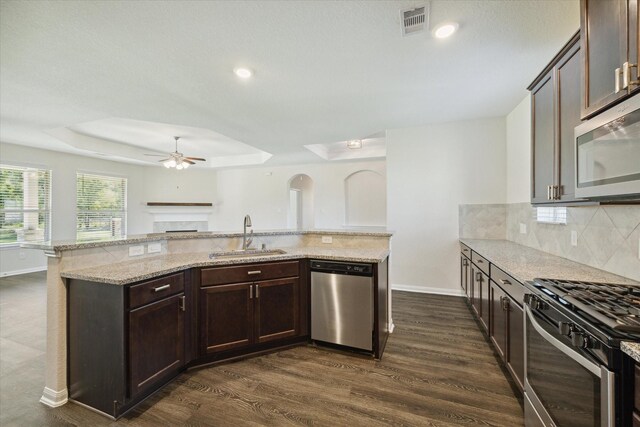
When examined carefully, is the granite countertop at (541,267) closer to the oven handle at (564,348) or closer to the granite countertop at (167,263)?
the oven handle at (564,348)

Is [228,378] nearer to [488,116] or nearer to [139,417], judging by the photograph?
[139,417]

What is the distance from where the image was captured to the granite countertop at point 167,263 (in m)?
1.77

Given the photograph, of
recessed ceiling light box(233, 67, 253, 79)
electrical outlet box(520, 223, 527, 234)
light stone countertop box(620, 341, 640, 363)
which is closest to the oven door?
light stone countertop box(620, 341, 640, 363)

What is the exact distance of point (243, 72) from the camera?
8.40ft

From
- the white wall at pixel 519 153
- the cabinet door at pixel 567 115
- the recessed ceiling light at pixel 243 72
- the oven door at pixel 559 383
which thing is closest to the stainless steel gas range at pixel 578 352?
the oven door at pixel 559 383

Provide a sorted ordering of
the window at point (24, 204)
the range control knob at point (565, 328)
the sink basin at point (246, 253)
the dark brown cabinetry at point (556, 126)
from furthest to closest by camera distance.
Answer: the window at point (24, 204) → the sink basin at point (246, 253) → the dark brown cabinetry at point (556, 126) → the range control knob at point (565, 328)

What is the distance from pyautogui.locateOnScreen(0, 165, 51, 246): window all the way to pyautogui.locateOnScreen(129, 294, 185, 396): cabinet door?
5.99 m

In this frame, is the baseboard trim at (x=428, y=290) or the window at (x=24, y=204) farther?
the window at (x=24, y=204)

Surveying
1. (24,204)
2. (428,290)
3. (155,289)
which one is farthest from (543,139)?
(24,204)

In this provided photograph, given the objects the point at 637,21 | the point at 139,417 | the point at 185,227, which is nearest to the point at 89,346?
the point at 139,417

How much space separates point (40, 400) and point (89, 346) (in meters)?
0.60

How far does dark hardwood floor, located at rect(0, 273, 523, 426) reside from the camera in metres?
1.72

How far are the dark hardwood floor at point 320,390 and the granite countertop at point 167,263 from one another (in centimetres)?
89

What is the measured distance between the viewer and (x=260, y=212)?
323 inches
